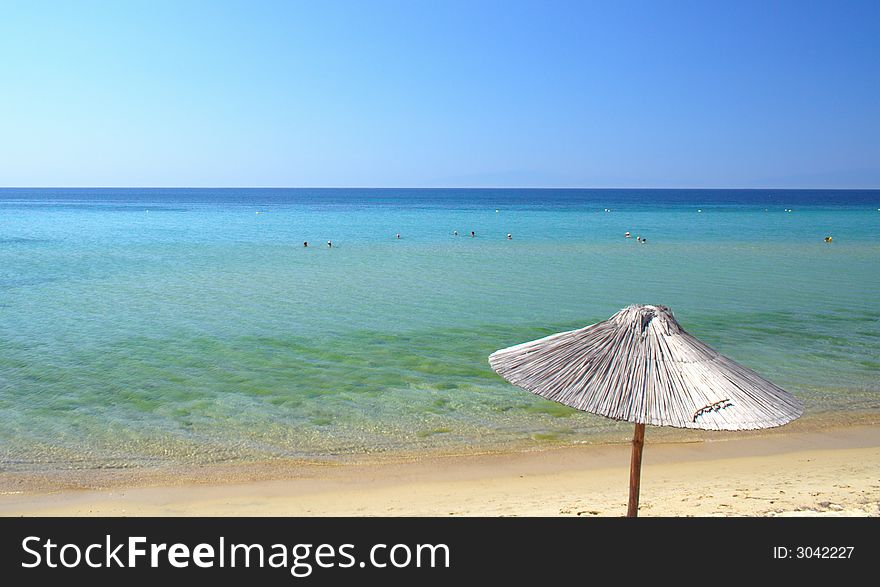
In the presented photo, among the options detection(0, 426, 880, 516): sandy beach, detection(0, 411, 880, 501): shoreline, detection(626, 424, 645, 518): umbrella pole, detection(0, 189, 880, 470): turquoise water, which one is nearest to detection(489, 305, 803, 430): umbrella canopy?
detection(626, 424, 645, 518): umbrella pole

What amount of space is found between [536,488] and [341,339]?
8.30 metres

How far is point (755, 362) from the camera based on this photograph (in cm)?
1407

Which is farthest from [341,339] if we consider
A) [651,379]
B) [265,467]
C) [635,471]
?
[651,379]

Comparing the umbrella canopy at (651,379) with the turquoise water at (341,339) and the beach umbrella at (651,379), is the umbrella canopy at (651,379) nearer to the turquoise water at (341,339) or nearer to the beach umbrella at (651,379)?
the beach umbrella at (651,379)

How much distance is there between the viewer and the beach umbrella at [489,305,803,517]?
217 inches

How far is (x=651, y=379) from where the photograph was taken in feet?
18.8

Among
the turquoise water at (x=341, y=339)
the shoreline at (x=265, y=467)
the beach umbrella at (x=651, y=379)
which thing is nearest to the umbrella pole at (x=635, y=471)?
the beach umbrella at (x=651, y=379)

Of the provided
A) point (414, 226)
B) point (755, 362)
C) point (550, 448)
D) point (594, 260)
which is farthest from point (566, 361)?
point (414, 226)

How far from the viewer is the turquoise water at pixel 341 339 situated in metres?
10.3

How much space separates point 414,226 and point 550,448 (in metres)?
53.8

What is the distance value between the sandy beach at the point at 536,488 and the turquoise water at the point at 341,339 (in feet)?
2.45

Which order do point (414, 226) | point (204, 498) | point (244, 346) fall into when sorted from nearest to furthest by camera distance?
point (204, 498), point (244, 346), point (414, 226)

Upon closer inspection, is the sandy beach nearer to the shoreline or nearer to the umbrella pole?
the shoreline
